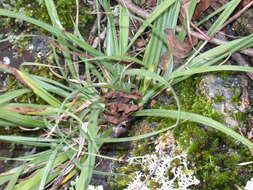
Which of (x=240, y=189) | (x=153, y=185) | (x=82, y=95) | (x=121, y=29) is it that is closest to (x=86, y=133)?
(x=82, y=95)

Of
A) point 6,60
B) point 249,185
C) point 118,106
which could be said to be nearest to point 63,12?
Result: point 6,60

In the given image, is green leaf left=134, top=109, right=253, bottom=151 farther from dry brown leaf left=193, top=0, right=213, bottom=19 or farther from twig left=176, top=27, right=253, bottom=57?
dry brown leaf left=193, top=0, right=213, bottom=19

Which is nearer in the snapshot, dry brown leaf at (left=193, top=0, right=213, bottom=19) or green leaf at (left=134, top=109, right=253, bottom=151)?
green leaf at (left=134, top=109, right=253, bottom=151)

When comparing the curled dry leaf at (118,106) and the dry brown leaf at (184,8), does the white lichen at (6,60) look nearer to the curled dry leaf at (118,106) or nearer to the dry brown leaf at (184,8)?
the curled dry leaf at (118,106)

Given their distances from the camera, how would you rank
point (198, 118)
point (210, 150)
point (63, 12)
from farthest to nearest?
point (63, 12)
point (210, 150)
point (198, 118)

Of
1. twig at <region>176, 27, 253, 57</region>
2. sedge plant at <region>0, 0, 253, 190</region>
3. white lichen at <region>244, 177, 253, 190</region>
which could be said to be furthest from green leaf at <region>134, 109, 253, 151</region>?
twig at <region>176, 27, 253, 57</region>

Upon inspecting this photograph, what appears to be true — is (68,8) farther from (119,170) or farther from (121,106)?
(119,170)

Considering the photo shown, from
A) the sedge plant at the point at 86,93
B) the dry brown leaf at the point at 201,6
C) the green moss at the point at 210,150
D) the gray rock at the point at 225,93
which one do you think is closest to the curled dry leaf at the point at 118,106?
the sedge plant at the point at 86,93

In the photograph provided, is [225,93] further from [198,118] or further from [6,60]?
[6,60]
